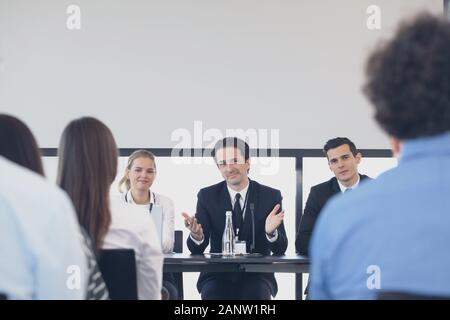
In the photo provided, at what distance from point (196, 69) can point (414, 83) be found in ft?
13.4

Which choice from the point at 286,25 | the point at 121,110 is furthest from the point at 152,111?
the point at 286,25

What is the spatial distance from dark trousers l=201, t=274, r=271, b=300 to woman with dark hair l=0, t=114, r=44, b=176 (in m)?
1.96

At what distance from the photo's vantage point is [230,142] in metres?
3.95

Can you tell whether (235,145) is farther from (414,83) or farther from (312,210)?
Result: (414,83)

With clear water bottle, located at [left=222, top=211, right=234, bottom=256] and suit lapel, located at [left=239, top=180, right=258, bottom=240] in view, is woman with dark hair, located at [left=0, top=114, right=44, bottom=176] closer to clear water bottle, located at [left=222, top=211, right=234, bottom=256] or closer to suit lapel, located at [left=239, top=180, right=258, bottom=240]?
clear water bottle, located at [left=222, top=211, right=234, bottom=256]

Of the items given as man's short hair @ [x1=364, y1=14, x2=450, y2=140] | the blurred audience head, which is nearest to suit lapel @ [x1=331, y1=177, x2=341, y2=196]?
the blurred audience head

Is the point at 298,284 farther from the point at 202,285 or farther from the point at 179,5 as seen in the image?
the point at 179,5

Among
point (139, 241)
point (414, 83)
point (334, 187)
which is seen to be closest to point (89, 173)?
point (139, 241)

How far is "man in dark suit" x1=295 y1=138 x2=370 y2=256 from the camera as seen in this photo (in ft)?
12.5

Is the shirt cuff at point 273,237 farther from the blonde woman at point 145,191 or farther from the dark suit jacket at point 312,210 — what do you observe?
the blonde woman at point 145,191

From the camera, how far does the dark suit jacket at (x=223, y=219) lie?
3.73 m

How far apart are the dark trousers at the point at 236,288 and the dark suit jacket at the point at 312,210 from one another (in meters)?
0.32

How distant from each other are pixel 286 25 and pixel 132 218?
3346 millimetres

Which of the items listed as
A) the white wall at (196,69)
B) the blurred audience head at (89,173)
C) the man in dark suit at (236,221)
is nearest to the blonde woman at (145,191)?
the man in dark suit at (236,221)
